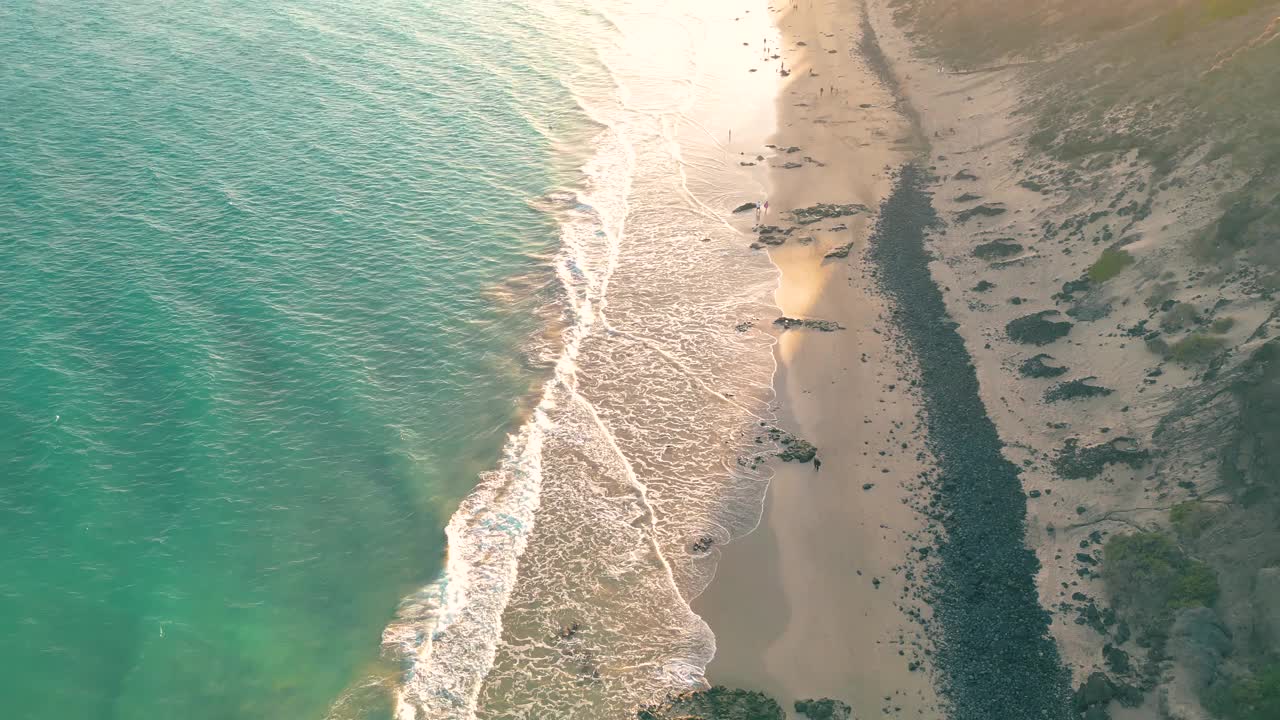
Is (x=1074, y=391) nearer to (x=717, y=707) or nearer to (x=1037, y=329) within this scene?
(x=1037, y=329)

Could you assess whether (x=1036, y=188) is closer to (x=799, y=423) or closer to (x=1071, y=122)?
(x=1071, y=122)

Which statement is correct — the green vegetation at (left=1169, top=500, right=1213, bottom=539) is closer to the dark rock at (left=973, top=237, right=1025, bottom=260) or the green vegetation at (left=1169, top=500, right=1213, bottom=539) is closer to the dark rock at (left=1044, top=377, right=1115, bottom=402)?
the dark rock at (left=1044, top=377, right=1115, bottom=402)

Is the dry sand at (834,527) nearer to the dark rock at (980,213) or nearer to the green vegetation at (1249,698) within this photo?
the dark rock at (980,213)

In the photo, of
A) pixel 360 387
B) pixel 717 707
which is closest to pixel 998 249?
pixel 717 707

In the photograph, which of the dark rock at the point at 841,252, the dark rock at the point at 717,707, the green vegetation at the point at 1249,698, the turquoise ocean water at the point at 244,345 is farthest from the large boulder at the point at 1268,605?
the turquoise ocean water at the point at 244,345

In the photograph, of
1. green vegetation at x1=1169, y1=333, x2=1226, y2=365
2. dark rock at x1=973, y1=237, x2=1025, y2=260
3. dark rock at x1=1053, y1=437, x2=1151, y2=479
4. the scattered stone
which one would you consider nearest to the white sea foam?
the scattered stone
